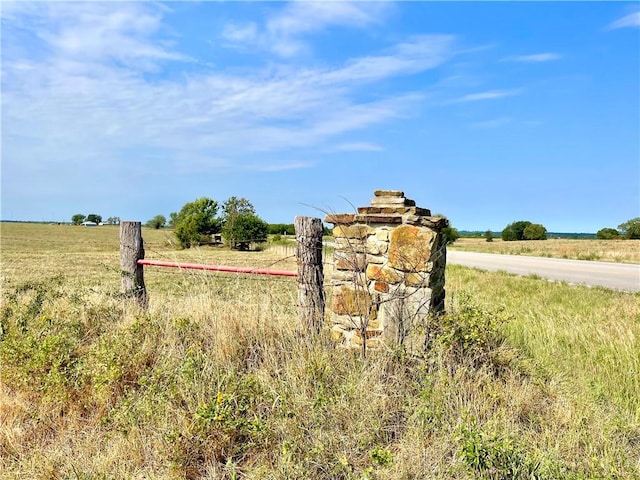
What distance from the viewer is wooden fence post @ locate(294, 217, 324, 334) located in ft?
14.6

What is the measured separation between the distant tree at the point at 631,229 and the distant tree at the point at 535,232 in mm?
18774

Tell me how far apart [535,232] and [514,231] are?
170 inches

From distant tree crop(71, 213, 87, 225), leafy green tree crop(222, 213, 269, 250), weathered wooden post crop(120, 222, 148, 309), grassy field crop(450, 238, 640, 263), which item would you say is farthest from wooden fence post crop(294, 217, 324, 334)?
distant tree crop(71, 213, 87, 225)

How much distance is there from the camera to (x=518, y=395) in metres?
3.47

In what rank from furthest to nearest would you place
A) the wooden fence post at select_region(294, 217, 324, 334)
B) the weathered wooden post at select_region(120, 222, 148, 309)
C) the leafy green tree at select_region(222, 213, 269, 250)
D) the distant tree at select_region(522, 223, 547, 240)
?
the distant tree at select_region(522, 223, 547, 240)
the leafy green tree at select_region(222, 213, 269, 250)
the weathered wooden post at select_region(120, 222, 148, 309)
the wooden fence post at select_region(294, 217, 324, 334)

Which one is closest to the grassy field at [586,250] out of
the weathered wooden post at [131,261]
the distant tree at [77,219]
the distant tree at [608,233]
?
the distant tree at [608,233]

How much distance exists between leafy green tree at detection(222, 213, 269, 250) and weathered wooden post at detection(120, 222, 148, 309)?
28.5m

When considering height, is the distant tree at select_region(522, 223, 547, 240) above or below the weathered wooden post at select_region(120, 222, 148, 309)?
above

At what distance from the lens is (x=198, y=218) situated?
44.1 metres

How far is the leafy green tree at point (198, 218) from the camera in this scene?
142ft

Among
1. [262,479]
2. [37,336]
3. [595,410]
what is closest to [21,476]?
[262,479]

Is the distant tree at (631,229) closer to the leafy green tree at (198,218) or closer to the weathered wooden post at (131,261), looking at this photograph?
the leafy green tree at (198,218)

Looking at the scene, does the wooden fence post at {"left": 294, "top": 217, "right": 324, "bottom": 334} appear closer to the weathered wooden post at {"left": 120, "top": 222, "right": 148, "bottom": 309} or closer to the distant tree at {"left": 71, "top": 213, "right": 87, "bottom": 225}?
the weathered wooden post at {"left": 120, "top": 222, "right": 148, "bottom": 309}

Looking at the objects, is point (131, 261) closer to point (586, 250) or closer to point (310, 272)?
point (310, 272)
